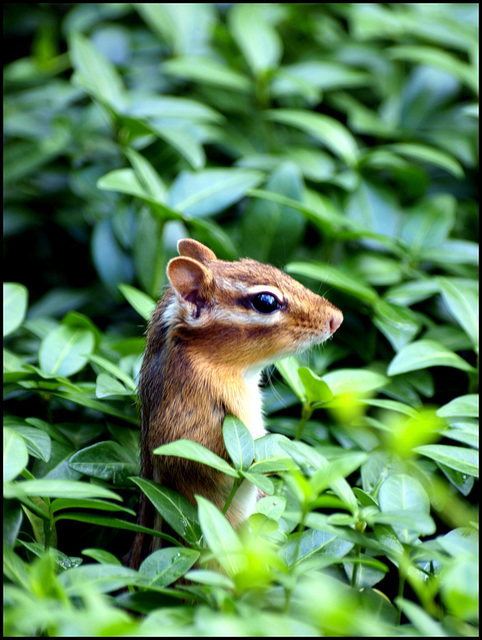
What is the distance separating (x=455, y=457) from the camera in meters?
2.09

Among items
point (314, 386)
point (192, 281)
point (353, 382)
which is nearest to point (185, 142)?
point (192, 281)

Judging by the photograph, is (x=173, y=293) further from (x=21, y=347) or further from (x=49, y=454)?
(x=21, y=347)

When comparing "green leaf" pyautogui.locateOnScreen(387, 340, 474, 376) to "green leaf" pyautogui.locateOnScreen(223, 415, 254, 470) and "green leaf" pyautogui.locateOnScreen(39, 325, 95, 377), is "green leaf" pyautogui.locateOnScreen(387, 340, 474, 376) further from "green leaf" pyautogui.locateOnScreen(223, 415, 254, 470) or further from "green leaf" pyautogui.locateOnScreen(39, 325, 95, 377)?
"green leaf" pyautogui.locateOnScreen(39, 325, 95, 377)

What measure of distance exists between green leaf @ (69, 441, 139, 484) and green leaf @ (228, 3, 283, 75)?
8.26 feet

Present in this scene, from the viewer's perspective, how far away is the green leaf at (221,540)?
5.13ft

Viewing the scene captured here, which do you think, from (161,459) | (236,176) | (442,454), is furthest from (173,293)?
(236,176)

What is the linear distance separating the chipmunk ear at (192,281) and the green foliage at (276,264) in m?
0.44

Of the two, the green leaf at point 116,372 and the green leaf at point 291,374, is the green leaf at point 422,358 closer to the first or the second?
the green leaf at point 291,374

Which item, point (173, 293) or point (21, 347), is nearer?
point (173, 293)

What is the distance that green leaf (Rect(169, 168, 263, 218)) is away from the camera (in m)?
3.30

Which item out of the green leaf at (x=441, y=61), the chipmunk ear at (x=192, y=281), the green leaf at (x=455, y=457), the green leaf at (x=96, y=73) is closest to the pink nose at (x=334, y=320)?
the chipmunk ear at (x=192, y=281)

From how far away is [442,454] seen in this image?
2084mm

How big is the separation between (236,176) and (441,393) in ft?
4.70

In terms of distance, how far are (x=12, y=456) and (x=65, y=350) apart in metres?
1.01
